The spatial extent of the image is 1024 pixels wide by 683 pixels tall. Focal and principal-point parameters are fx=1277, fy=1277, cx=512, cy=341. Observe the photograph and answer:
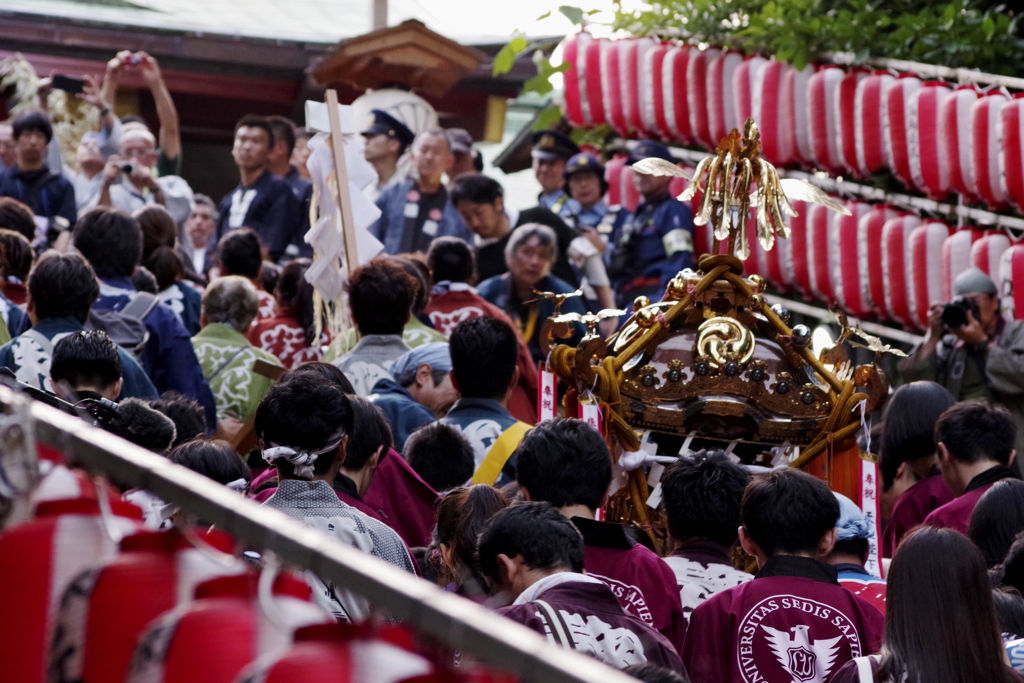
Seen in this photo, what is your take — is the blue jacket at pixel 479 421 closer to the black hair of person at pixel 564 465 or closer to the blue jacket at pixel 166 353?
the black hair of person at pixel 564 465

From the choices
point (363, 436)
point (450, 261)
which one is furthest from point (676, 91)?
point (363, 436)

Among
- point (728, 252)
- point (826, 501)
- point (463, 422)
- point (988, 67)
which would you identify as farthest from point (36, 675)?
point (988, 67)

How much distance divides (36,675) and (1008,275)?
6.78 metres

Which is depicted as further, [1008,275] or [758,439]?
[1008,275]

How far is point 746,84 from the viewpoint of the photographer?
991cm

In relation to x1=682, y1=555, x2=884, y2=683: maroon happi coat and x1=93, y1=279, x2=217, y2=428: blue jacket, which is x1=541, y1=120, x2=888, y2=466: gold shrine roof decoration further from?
x1=93, y1=279, x2=217, y2=428: blue jacket

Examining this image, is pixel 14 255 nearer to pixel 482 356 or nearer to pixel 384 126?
pixel 482 356

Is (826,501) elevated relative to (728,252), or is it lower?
lower

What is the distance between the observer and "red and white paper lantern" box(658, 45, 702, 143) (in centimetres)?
1055

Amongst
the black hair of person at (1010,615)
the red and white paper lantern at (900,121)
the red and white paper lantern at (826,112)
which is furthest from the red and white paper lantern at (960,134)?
the black hair of person at (1010,615)

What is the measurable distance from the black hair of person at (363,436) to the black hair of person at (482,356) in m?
0.76

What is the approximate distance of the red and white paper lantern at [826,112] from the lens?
30.0 feet

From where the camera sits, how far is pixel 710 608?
3141 mm

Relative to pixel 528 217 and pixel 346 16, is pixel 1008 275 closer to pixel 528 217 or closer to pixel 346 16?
pixel 528 217
